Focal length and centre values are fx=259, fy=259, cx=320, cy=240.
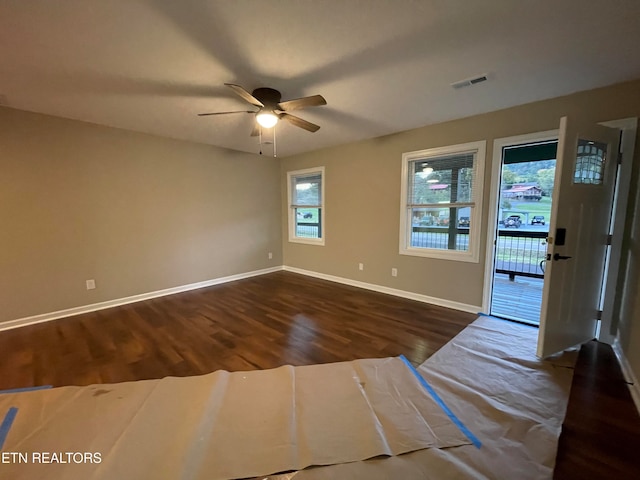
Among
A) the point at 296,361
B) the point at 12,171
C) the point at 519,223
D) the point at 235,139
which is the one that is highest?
the point at 235,139

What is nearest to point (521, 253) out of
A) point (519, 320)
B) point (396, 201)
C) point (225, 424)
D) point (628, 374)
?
point (519, 320)

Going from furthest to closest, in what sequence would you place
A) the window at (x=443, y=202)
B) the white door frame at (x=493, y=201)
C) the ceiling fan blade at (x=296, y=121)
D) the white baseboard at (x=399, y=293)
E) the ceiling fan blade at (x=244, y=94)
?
the white baseboard at (x=399, y=293) < the window at (x=443, y=202) < the white door frame at (x=493, y=201) < the ceiling fan blade at (x=296, y=121) < the ceiling fan blade at (x=244, y=94)

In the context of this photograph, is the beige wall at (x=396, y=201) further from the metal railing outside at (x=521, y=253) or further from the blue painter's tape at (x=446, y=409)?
the metal railing outside at (x=521, y=253)

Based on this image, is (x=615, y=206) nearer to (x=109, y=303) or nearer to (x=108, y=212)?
(x=108, y=212)

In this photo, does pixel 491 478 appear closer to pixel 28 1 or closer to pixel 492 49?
pixel 492 49

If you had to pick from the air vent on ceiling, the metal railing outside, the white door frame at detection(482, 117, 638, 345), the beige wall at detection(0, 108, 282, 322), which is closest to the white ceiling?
the air vent on ceiling

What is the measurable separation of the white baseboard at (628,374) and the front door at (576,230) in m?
0.25

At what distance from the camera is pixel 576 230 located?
7.23 ft

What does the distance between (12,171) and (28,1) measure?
2.33m

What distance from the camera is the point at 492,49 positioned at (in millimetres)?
1899

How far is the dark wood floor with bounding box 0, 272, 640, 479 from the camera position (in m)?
1.56

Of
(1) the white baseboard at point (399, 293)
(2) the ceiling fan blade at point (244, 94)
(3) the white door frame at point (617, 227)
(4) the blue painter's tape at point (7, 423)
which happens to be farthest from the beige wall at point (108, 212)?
(3) the white door frame at point (617, 227)

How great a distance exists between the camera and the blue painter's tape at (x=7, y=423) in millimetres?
1457

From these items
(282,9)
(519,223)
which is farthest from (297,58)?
(519,223)
